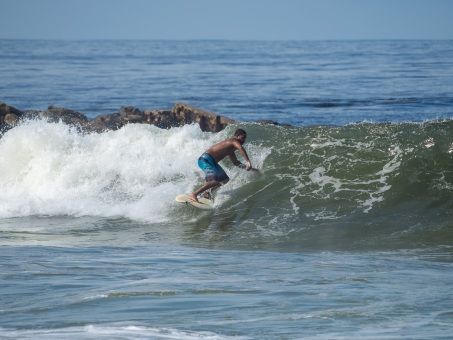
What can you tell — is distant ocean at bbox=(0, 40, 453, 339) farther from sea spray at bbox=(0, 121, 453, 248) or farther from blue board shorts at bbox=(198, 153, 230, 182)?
blue board shorts at bbox=(198, 153, 230, 182)

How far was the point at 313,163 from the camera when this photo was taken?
1617 cm

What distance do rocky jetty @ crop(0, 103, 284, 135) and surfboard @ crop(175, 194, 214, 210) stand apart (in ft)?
21.0

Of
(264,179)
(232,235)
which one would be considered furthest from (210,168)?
(264,179)

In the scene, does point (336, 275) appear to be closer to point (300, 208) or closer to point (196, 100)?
point (300, 208)

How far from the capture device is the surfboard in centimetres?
1443

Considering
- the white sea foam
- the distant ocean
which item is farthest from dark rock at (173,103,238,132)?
the white sea foam

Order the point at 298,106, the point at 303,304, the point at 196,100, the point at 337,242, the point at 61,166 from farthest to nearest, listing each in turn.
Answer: the point at 196,100 → the point at 298,106 → the point at 61,166 → the point at 337,242 → the point at 303,304

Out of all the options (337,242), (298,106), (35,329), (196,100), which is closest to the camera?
(35,329)

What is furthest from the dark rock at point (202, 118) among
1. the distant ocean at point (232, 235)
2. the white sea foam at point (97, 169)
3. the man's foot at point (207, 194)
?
the man's foot at point (207, 194)

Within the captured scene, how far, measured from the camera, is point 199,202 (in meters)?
14.5

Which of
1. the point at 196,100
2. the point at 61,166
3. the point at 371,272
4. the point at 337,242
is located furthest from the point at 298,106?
the point at 371,272

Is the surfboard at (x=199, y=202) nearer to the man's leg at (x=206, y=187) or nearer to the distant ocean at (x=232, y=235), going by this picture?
the man's leg at (x=206, y=187)

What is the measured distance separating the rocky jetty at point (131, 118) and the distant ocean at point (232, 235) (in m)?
2.92

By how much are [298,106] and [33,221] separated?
19.4m
